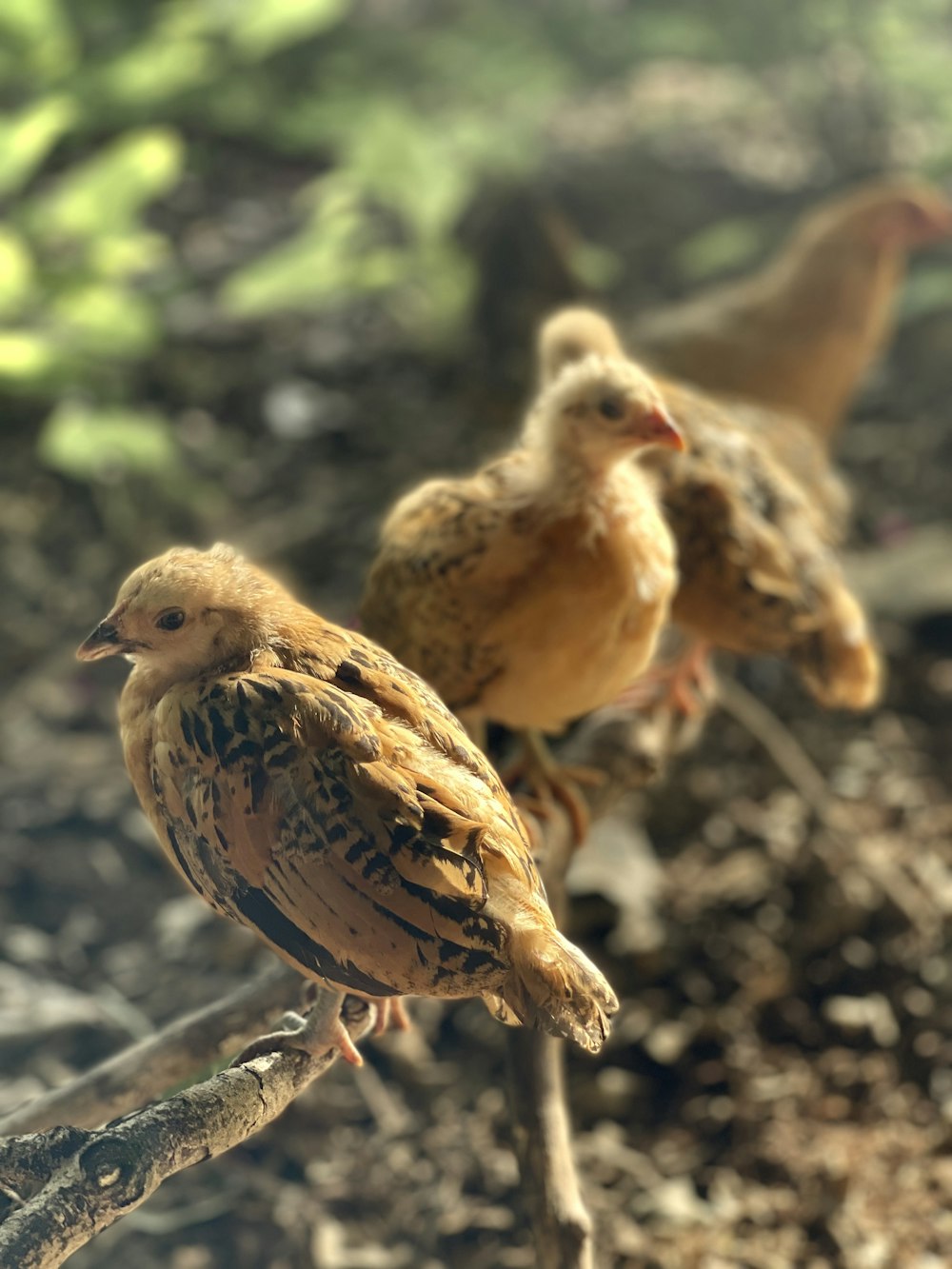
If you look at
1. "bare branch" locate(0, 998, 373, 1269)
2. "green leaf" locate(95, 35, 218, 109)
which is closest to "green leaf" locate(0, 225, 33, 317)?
"green leaf" locate(95, 35, 218, 109)

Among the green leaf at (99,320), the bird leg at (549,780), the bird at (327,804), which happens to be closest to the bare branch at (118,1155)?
the bird at (327,804)

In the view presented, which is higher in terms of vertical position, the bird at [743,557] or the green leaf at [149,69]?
the green leaf at [149,69]

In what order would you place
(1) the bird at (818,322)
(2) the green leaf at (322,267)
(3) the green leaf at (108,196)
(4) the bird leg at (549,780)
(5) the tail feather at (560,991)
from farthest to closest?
(2) the green leaf at (322,267) → (3) the green leaf at (108,196) → (1) the bird at (818,322) → (4) the bird leg at (549,780) → (5) the tail feather at (560,991)

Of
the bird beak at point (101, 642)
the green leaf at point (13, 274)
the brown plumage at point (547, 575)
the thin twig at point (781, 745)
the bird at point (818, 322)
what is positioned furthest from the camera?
the bird at point (818, 322)

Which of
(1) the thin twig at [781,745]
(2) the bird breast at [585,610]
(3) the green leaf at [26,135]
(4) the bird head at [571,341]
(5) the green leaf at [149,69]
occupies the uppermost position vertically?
(3) the green leaf at [26,135]

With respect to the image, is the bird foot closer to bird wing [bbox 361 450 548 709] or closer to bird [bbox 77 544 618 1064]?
bird [bbox 77 544 618 1064]

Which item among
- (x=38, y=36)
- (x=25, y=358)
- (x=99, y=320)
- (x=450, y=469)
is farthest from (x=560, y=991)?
(x=38, y=36)

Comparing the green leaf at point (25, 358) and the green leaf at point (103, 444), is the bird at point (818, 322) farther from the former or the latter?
the green leaf at point (25, 358)
